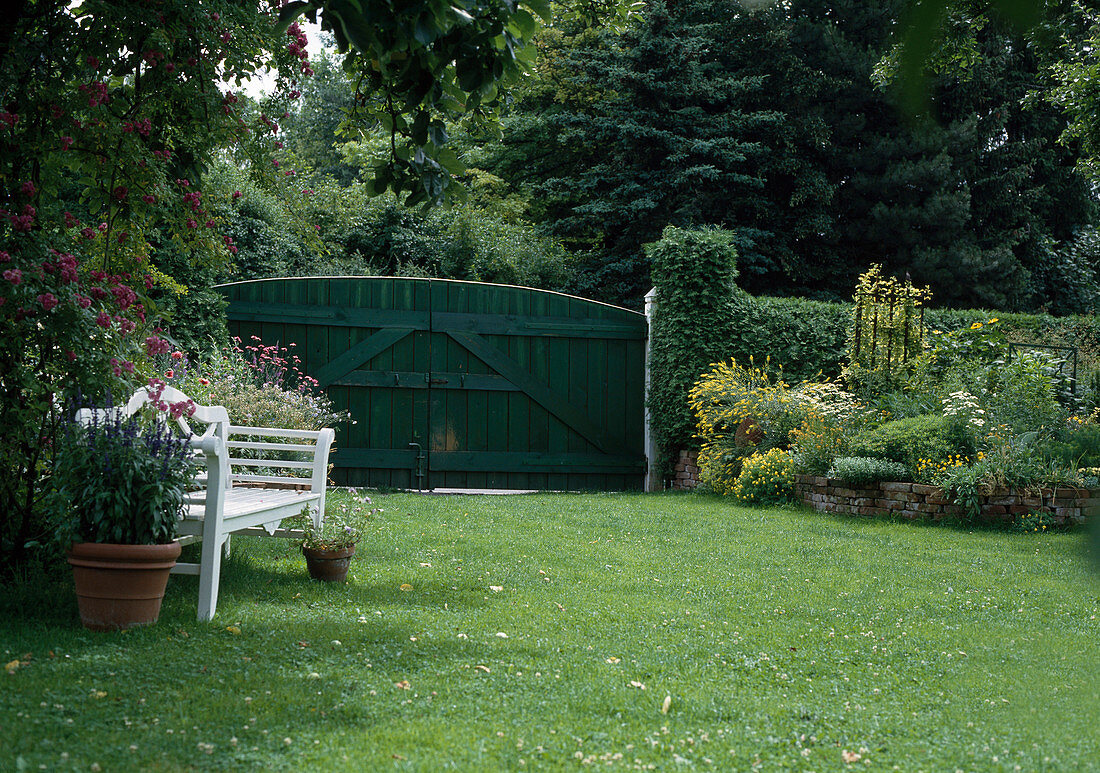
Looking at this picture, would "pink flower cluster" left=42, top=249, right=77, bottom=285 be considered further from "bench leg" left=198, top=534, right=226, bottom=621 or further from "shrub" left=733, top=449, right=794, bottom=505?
"shrub" left=733, top=449, right=794, bottom=505

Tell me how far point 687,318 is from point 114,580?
23.7 ft

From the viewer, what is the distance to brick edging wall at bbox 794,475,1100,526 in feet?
21.5

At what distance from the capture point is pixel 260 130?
461 centimetres

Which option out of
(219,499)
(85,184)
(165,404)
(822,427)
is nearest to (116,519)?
(219,499)

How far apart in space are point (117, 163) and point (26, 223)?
50cm

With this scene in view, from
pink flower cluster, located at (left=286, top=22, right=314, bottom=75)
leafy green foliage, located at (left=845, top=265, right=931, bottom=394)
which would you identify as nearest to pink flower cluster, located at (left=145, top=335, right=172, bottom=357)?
pink flower cluster, located at (left=286, top=22, right=314, bottom=75)

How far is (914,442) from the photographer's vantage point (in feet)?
24.0

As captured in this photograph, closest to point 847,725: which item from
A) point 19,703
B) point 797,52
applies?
point 797,52

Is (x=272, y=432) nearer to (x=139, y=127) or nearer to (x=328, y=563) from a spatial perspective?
(x=328, y=563)

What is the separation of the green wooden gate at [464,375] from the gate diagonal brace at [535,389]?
0.01 metres

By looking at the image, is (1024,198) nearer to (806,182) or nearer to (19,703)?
(19,703)

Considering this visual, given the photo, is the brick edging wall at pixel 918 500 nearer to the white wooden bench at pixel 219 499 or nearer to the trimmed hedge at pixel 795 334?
the trimmed hedge at pixel 795 334

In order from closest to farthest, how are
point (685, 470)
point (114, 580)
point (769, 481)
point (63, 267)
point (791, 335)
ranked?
point (114, 580) → point (63, 267) → point (769, 481) → point (685, 470) → point (791, 335)

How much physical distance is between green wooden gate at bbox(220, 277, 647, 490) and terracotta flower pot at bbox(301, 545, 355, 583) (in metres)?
4.78
